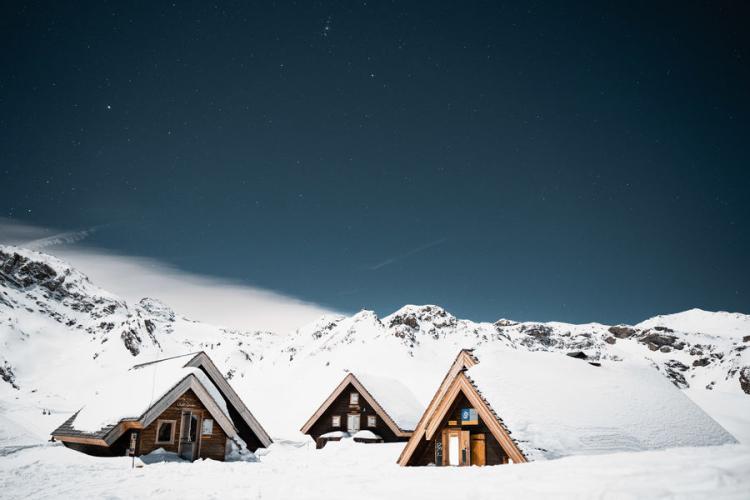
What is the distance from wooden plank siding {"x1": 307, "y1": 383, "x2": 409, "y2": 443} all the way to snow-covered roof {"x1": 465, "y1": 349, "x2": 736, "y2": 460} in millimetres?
19950

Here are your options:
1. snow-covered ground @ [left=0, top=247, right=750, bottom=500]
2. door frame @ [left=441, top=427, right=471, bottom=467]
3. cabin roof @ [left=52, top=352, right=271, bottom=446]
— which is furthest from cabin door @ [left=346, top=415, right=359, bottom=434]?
door frame @ [left=441, top=427, right=471, bottom=467]

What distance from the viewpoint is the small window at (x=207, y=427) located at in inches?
808

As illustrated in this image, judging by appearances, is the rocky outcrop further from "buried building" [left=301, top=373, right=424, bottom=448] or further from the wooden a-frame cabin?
the wooden a-frame cabin

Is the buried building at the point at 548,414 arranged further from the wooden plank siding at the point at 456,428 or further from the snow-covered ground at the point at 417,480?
the snow-covered ground at the point at 417,480

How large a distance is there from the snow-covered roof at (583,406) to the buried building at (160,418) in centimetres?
1243

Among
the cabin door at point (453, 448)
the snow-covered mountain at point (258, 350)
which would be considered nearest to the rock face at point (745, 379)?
the snow-covered mountain at point (258, 350)

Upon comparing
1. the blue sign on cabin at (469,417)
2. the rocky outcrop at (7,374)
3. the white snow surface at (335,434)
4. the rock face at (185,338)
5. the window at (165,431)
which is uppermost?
the rock face at (185,338)

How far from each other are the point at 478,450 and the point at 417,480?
18.1ft

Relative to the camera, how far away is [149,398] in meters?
19.2

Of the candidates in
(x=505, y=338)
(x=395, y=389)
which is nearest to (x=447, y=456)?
(x=395, y=389)

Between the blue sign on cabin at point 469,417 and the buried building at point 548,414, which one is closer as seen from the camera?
the buried building at point 548,414

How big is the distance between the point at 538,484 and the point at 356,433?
27475 millimetres

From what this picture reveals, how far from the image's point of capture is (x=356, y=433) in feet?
106

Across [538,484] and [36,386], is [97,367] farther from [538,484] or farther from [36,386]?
[538,484]
